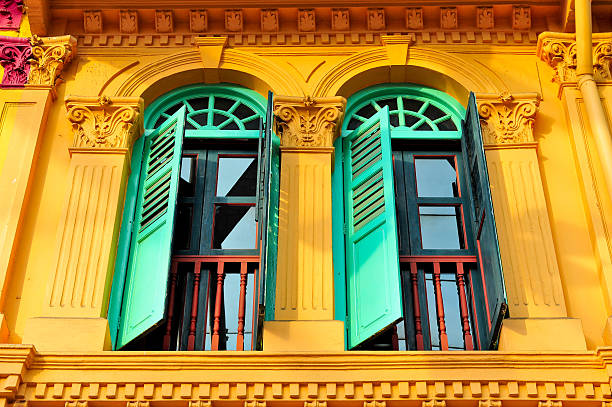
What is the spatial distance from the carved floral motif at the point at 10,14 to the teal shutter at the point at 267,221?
120 inches

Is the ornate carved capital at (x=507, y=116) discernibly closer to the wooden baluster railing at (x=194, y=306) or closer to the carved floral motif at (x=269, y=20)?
the carved floral motif at (x=269, y=20)

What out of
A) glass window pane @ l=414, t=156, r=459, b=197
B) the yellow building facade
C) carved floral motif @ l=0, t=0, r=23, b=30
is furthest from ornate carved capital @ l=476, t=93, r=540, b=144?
carved floral motif @ l=0, t=0, r=23, b=30

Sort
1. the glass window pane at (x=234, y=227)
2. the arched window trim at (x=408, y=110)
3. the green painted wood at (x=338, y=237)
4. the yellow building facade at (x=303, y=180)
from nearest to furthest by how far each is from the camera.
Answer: the yellow building facade at (x=303, y=180), the green painted wood at (x=338, y=237), the glass window pane at (x=234, y=227), the arched window trim at (x=408, y=110)

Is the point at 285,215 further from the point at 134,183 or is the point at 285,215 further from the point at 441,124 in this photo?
the point at 441,124

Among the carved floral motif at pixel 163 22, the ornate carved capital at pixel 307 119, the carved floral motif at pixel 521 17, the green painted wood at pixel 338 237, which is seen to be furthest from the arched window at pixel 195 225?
the carved floral motif at pixel 521 17

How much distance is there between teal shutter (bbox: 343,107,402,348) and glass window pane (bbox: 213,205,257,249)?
84cm

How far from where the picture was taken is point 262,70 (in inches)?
371

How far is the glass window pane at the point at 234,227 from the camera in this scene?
8344mm

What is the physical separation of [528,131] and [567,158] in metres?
0.42

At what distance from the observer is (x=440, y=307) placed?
7824 mm

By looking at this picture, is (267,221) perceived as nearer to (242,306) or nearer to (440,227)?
(242,306)

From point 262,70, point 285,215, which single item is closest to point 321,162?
point 285,215

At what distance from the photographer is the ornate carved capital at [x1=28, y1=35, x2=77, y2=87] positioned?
917 centimetres

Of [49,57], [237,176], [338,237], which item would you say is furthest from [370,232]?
[49,57]
